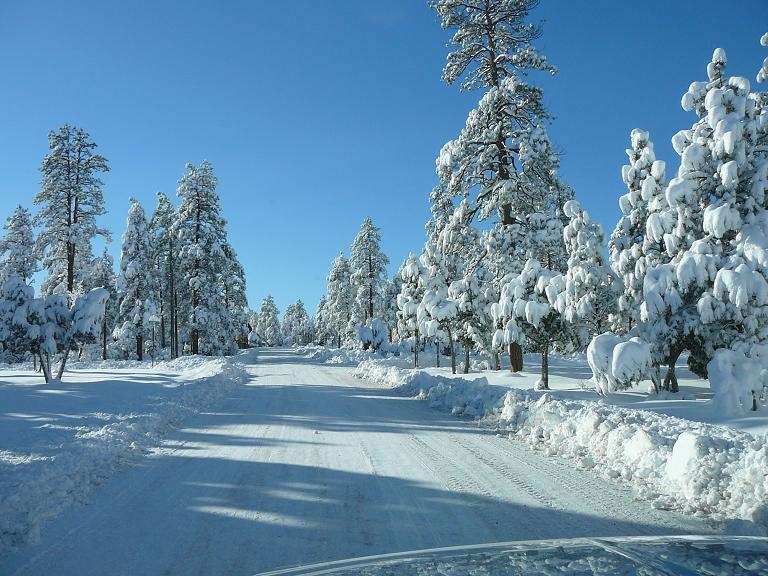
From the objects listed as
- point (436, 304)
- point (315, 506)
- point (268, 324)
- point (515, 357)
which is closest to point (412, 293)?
point (436, 304)

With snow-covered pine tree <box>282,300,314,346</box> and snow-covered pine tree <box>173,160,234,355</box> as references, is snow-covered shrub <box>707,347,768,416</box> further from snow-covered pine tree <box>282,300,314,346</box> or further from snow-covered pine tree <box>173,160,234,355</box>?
snow-covered pine tree <box>282,300,314,346</box>

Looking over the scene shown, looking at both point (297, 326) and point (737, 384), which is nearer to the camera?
point (737, 384)

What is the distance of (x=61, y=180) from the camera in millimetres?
34594

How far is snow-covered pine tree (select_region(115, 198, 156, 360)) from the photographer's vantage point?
47.5m

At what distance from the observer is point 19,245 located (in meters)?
47.1

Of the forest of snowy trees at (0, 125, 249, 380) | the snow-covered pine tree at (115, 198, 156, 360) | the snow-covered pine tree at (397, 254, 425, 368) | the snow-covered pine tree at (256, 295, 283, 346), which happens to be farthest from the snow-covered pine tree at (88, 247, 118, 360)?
the snow-covered pine tree at (256, 295, 283, 346)

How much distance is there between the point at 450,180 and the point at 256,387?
11878mm

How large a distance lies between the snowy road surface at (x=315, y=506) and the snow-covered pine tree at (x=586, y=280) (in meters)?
7.67

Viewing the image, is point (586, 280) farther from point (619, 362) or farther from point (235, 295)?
point (235, 295)

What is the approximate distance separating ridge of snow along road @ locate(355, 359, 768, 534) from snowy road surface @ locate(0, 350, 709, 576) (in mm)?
371

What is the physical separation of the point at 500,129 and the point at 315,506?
19284mm

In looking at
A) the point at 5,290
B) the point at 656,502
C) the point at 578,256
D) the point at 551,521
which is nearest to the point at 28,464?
the point at 551,521

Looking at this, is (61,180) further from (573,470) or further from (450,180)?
(573,470)

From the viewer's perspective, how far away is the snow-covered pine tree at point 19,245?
151ft
